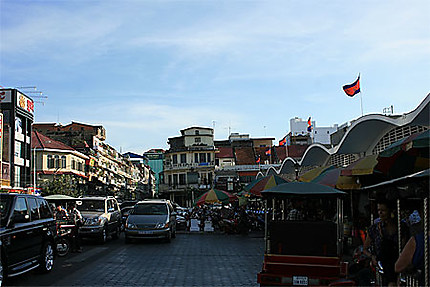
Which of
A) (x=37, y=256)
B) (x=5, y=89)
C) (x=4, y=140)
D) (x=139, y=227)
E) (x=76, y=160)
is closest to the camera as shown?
(x=37, y=256)

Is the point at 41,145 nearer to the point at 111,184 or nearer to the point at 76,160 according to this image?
the point at 76,160

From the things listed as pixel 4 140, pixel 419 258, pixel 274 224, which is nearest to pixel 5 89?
pixel 4 140

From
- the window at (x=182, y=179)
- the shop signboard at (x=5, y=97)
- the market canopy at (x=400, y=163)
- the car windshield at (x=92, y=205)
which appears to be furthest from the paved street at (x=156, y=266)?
the window at (x=182, y=179)

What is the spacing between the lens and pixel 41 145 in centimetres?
6388

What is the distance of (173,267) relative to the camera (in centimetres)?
1348

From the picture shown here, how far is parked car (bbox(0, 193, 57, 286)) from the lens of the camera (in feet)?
31.9

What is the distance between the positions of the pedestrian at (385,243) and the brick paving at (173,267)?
330 centimetres

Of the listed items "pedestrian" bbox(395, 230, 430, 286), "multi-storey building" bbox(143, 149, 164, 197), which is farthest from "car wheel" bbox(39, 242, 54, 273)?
"multi-storey building" bbox(143, 149, 164, 197)

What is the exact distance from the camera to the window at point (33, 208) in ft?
37.1

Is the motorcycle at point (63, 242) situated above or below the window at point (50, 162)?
below

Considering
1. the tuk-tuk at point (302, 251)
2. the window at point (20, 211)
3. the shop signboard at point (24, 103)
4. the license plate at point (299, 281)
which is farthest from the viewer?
the shop signboard at point (24, 103)

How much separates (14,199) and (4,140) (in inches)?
1751

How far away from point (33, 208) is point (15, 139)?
148 ft

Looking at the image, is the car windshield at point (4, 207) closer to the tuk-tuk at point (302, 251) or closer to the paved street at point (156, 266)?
the paved street at point (156, 266)
